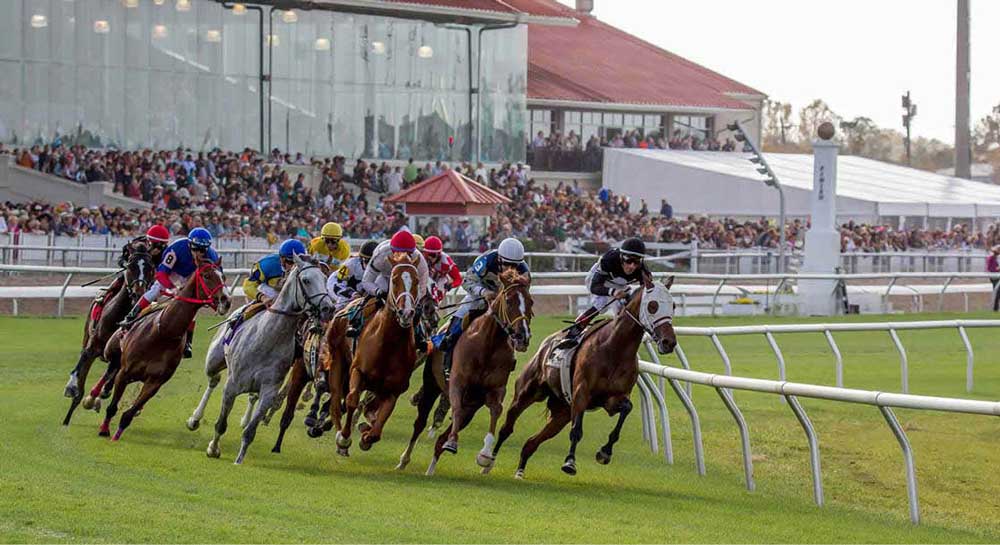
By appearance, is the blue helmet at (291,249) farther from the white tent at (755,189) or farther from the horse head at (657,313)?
the white tent at (755,189)

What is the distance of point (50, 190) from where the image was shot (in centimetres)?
3325

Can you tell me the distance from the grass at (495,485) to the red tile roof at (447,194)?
1627 centimetres

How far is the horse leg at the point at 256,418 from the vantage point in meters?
12.4

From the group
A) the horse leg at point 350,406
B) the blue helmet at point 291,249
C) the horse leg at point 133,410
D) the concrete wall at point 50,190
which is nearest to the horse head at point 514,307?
the horse leg at point 350,406

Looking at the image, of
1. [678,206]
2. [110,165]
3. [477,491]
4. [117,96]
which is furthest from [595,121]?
[477,491]

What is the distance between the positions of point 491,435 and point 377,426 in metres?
0.81

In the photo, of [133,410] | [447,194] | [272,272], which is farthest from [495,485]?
[447,194]

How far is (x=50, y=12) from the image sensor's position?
3912cm

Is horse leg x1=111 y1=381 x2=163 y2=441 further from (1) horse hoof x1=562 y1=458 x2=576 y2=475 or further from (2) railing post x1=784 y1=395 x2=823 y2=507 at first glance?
(2) railing post x1=784 y1=395 x2=823 y2=507

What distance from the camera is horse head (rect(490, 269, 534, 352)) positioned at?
38.4 feet

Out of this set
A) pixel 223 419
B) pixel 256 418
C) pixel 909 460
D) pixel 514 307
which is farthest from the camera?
pixel 223 419

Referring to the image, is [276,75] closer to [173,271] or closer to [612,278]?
[173,271]

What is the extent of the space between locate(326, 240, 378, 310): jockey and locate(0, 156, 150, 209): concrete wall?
1935 cm

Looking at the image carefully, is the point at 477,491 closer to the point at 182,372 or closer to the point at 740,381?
the point at 740,381
